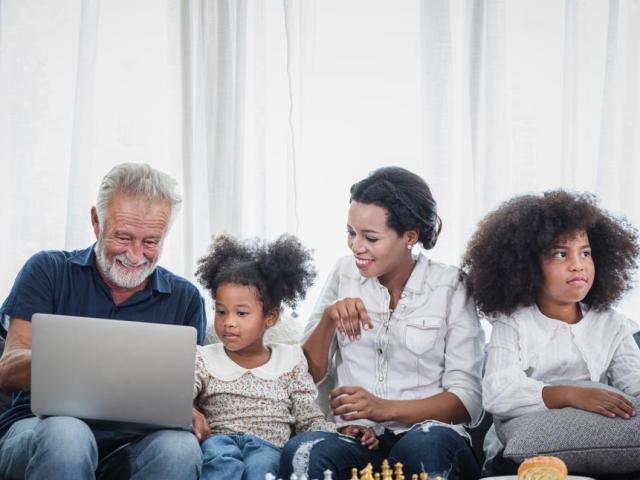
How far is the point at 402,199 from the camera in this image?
2.77m

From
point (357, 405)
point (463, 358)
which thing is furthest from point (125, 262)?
point (463, 358)

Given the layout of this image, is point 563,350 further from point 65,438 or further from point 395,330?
point 65,438

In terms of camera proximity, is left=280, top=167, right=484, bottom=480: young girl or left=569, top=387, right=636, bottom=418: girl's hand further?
left=280, top=167, right=484, bottom=480: young girl

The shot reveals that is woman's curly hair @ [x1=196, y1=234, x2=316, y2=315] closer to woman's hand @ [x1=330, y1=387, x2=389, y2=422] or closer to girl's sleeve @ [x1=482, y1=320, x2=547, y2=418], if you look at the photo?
woman's hand @ [x1=330, y1=387, x2=389, y2=422]

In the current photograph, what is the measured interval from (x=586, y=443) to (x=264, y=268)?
1.05 metres

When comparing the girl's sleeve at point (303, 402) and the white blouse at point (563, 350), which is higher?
the white blouse at point (563, 350)

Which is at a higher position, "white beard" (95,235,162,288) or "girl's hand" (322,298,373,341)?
"white beard" (95,235,162,288)

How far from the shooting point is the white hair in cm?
274

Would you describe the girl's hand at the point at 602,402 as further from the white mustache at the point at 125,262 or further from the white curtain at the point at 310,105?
the white mustache at the point at 125,262

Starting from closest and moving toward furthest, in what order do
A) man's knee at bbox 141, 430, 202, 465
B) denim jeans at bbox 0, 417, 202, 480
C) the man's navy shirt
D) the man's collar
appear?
1. denim jeans at bbox 0, 417, 202, 480
2. man's knee at bbox 141, 430, 202, 465
3. the man's navy shirt
4. the man's collar

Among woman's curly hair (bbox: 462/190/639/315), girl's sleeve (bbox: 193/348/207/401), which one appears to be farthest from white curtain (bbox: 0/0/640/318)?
girl's sleeve (bbox: 193/348/207/401)

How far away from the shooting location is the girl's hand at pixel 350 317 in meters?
2.61

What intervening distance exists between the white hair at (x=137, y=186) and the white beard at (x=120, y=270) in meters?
0.09

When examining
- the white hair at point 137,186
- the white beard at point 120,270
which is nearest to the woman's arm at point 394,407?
the white beard at point 120,270
